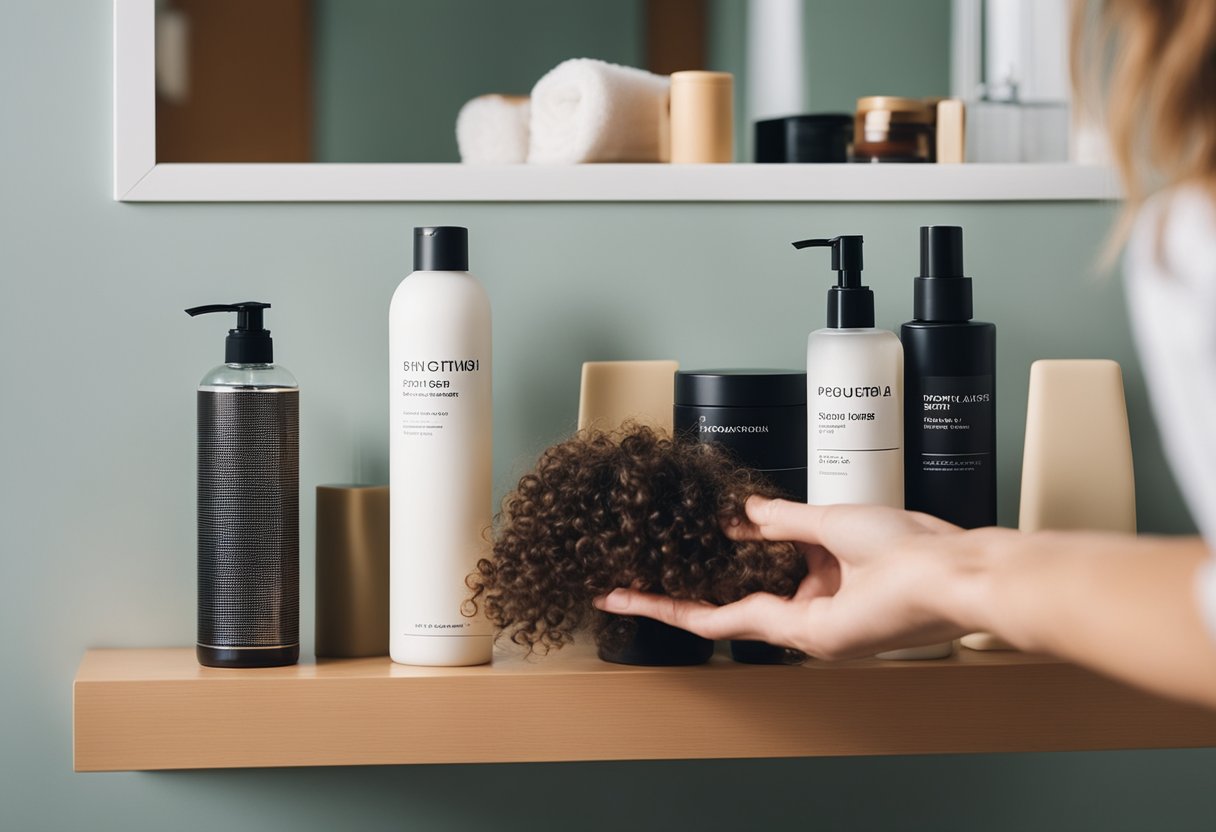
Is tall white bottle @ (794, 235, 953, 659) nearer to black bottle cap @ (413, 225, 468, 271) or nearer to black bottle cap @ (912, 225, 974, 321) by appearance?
black bottle cap @ (912, 225, 974, 321)

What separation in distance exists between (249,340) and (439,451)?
0.13 meters

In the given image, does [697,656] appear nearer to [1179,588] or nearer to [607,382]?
[607,382]

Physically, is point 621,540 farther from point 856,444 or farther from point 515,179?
point 515,179

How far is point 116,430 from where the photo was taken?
756mm

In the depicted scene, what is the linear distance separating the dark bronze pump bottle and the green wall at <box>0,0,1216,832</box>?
9 cm

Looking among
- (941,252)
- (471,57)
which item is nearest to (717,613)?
(941,252)

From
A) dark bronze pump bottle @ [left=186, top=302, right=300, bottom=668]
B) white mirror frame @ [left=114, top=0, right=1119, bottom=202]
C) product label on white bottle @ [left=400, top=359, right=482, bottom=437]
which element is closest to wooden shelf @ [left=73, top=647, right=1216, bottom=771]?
dark bronze pump bottle @ [left=186, top=302, right=300, bottom=668]

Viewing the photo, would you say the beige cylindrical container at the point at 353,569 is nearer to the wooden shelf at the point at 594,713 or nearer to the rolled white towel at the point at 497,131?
the wooden shelf at the point at 594,713

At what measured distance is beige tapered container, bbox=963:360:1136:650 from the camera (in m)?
0.73

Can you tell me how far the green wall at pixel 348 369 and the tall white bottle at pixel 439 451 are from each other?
105 mm

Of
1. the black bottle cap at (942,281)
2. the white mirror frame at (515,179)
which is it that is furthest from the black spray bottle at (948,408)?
the white mirror frame at (515,179)

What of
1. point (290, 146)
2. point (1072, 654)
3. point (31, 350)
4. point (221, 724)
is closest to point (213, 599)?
point (221, 724)

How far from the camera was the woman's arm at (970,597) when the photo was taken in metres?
A: 0.39

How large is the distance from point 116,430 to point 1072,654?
59 centimetres
